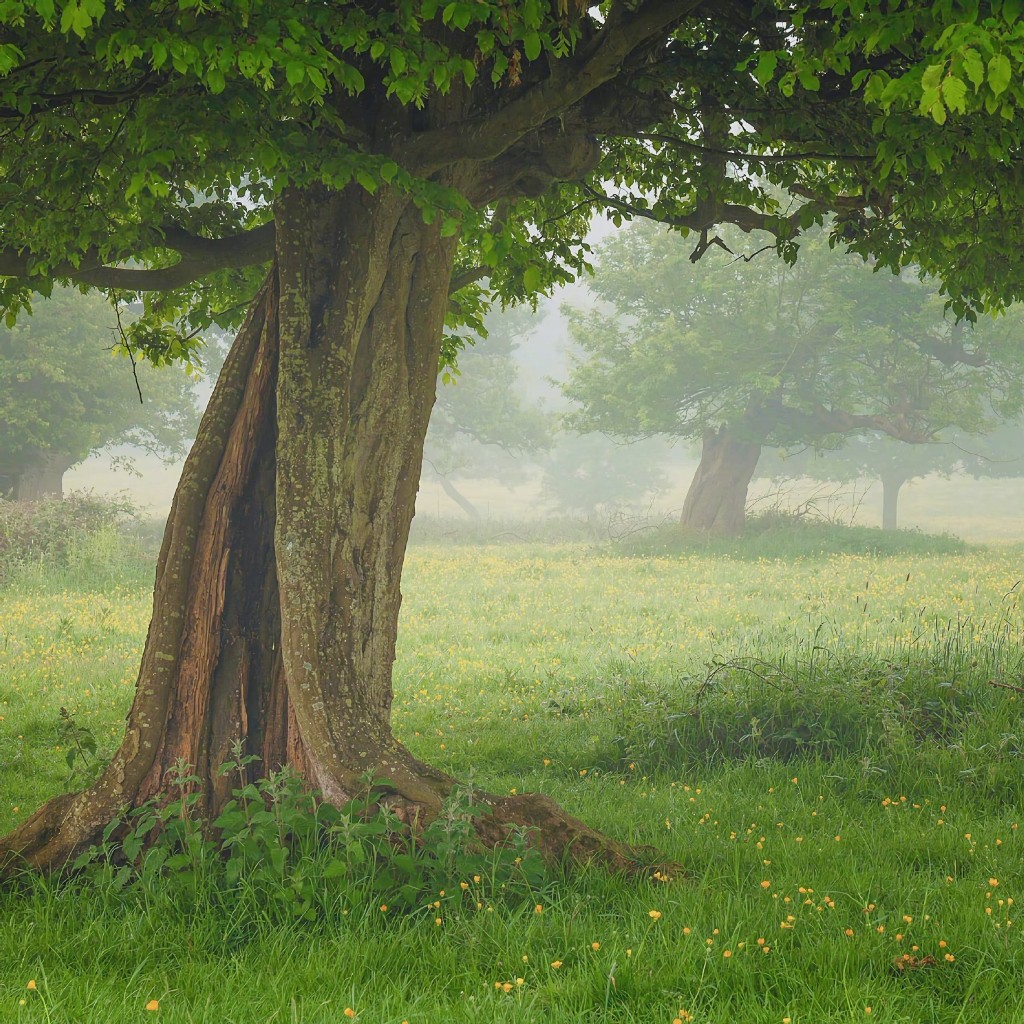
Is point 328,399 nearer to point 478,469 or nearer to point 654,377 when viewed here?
point 654,377

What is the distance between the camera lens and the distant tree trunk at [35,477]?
30031mm

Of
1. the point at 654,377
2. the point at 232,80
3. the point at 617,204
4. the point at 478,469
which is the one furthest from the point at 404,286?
the point at 478,469

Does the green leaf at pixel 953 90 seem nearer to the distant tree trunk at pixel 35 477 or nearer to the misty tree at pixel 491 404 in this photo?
the distant tree trunk at pixel 35 477

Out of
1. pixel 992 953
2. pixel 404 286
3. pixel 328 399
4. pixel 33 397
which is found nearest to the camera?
pixel 992 953

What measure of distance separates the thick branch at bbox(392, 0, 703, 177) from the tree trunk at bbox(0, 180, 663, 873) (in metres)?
0.37

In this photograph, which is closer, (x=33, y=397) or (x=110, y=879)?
(x=110, y=879)

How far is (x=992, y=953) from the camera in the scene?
4324 millimetres

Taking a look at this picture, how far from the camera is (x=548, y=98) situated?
5742 mm

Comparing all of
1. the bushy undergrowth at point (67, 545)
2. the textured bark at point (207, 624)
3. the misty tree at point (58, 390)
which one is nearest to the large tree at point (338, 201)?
the textured bark at point (207, 624)

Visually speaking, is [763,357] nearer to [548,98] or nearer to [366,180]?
[548,98]

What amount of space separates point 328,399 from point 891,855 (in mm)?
4305

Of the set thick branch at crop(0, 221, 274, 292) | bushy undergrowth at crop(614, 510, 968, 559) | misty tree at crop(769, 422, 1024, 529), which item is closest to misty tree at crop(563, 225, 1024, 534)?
bushy undergrowth at crop(614, 510, 968, 559)

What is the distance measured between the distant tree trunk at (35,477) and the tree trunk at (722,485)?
19553 mm

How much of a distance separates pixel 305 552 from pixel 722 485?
27.2 metres
